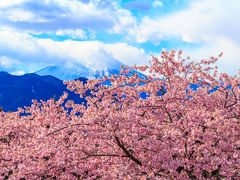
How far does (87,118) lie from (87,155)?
5.67 feet

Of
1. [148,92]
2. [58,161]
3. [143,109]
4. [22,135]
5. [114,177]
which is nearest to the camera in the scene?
[114,177]

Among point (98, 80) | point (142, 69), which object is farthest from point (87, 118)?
point (142, 69)

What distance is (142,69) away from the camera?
22.4 meters

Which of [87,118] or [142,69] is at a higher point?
[142,69]

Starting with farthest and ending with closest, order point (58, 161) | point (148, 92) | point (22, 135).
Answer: point (148, 92) < point (22, 135) < point (58, 161)

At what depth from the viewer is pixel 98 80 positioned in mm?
21141

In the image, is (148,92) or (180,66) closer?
(148,92)

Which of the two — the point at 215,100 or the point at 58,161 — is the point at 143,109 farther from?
the point at 215,100

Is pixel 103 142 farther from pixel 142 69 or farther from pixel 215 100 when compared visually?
pixel 142 69

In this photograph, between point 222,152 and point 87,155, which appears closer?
point 222,152

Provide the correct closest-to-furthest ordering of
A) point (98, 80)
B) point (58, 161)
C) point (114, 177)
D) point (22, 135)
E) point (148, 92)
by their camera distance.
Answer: point (114, 177), point (58, 161), point (22, 135), point (148, 92), point (98, 80)

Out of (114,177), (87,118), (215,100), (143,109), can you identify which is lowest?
(114,177)

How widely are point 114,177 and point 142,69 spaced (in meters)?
11.6

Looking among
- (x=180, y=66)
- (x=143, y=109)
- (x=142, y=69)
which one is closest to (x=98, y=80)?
(x=142, y=69)
